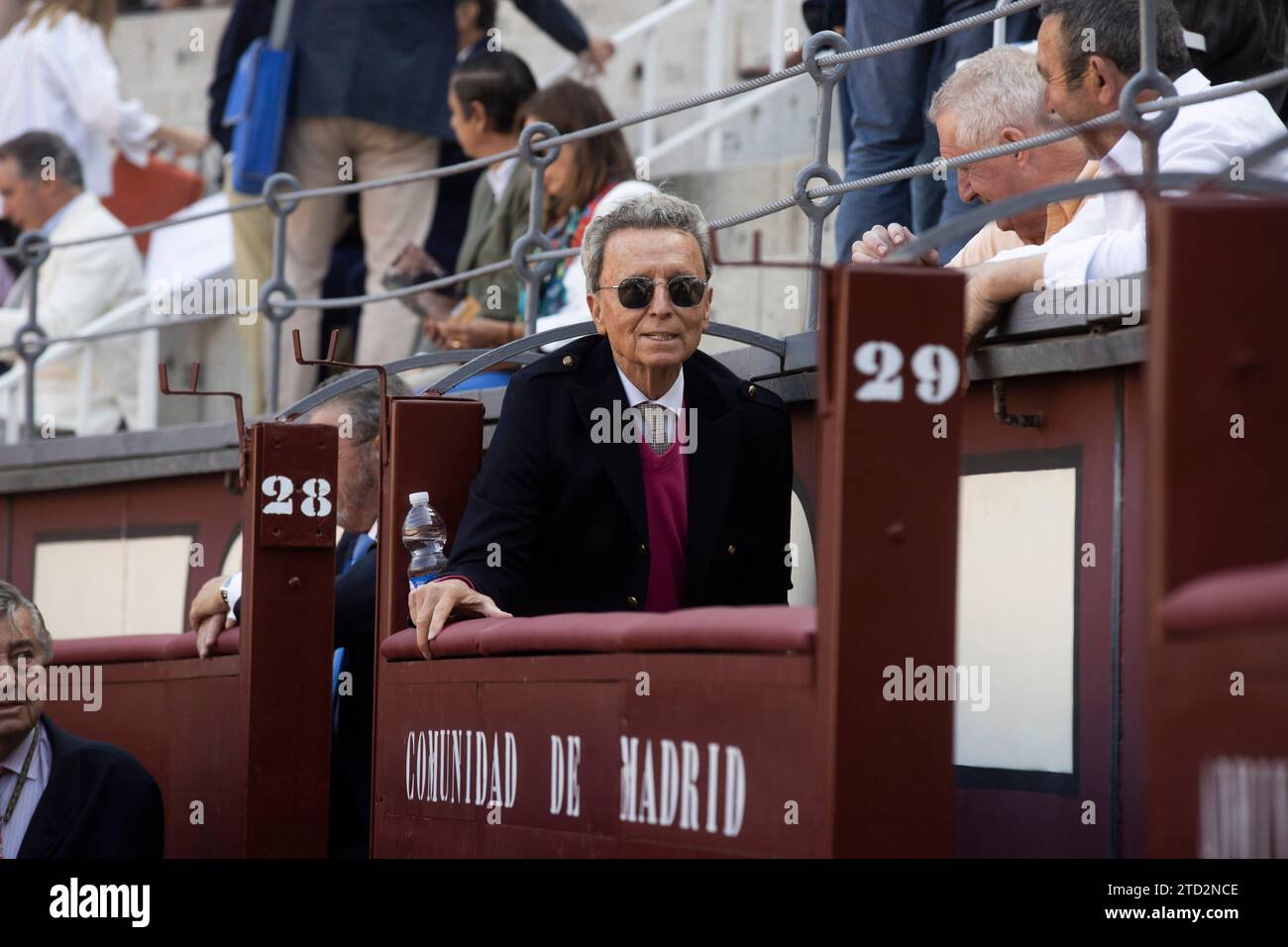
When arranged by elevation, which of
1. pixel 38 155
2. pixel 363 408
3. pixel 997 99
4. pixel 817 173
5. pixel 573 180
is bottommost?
pixel 363 408

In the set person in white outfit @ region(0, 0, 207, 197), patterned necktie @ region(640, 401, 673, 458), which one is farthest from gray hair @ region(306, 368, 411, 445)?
person in white outfit @ region(0, 0, 207, 197)

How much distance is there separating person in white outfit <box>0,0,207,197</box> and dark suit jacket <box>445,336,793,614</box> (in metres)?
6.39

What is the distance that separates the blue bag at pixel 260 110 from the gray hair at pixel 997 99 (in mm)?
3727

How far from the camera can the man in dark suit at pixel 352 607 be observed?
5711mm

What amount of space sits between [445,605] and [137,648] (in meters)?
2.13

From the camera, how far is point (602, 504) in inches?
189

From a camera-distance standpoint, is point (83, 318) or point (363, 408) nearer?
point (363, 408)

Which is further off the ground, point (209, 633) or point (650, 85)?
point (650, 85)

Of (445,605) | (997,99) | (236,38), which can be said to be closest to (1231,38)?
(997,99)

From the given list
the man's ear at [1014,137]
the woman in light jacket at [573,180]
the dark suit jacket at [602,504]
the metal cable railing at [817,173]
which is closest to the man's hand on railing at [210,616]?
the metal cable railing at [817,173]

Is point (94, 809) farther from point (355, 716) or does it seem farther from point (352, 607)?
point (352, 607)

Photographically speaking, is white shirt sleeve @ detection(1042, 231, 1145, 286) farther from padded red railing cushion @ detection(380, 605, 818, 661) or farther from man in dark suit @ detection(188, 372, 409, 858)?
man in dark suit @ detection(188, 372, 409, 858)

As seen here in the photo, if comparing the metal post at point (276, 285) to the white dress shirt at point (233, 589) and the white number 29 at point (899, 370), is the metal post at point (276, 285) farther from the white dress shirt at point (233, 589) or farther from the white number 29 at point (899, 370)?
the white number 29 at point (899, 370)
